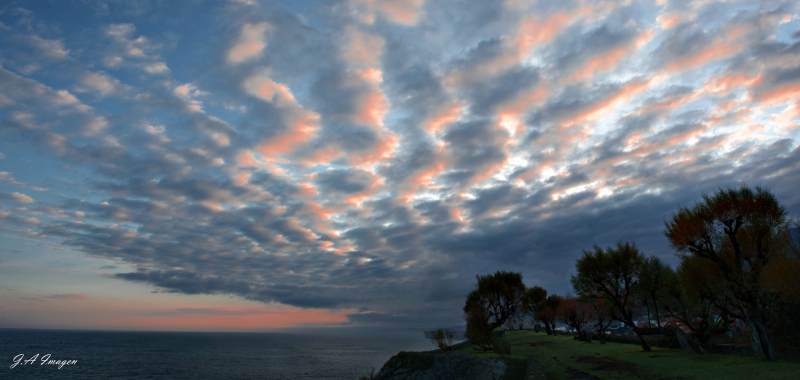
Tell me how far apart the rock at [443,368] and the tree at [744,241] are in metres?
16.1

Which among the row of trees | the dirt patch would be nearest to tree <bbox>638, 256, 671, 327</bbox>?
the row of trees

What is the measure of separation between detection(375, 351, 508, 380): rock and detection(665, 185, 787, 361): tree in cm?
1614

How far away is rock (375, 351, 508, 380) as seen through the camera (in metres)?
30.7

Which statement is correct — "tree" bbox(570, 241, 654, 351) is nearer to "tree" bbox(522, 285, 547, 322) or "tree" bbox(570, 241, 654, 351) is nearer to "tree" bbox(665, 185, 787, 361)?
"tree" bbox(665, 185, 787, 361)

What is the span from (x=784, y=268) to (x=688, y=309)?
57.3 feet

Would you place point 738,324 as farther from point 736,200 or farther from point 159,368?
point 159,368

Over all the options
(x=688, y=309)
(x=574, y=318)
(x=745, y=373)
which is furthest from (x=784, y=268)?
(x=574, y=318)

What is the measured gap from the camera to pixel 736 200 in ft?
87.8

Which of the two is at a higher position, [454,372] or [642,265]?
[642,265]

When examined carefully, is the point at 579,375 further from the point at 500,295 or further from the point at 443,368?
the point at 500,295

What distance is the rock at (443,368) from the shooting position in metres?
30.7

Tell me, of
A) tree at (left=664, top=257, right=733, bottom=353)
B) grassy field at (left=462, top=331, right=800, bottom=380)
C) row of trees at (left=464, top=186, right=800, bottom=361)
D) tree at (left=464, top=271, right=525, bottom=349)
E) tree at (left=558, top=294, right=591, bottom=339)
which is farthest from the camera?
tree at (left=558, top=294, right=591, bottom=339)

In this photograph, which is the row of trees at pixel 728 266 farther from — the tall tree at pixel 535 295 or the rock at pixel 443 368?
the tall tree at pixel 535 295

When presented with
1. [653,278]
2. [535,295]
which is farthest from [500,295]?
[535,295]
